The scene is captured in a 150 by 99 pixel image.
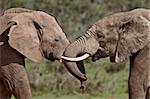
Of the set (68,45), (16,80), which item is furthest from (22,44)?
(68,45)

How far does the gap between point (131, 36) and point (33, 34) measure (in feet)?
2.65

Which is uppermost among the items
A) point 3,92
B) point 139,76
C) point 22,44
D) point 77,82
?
point 22,44

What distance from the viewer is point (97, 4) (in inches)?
635

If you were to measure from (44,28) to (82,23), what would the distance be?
27.8 ft

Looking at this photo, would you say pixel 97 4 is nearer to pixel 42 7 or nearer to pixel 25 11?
pixel 42 7

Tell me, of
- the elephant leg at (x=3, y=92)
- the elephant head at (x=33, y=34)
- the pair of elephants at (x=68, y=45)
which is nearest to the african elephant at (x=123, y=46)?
the pair of elephants at (x=68, y=45)

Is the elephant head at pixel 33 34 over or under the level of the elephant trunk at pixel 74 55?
over

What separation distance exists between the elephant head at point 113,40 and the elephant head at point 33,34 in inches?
5.2

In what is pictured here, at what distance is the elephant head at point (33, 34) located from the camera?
585cm

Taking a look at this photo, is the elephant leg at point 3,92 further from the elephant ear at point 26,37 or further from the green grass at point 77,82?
the green grass at point 77,82

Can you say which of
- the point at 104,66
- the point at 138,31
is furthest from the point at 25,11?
the point at 104,66

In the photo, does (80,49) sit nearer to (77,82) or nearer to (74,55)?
(74,55)

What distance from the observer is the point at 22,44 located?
5.87m

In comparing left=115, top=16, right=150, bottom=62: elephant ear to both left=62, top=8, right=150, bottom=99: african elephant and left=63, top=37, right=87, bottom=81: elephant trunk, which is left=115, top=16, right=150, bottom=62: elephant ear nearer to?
left=62, top=8, right=150, bottom=99: african elephant
